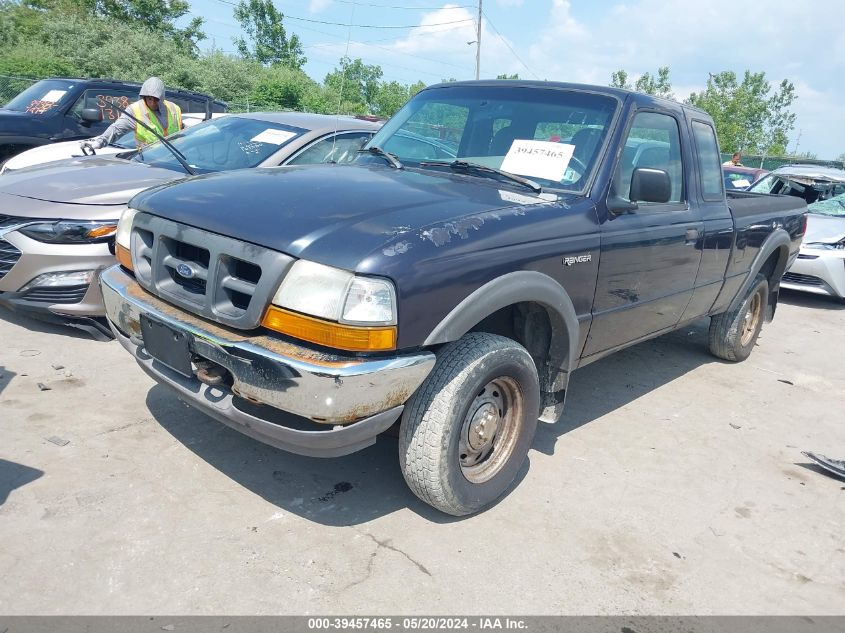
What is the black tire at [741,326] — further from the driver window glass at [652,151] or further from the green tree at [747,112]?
the green tree at [747,112]

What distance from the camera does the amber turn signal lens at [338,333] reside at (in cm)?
243

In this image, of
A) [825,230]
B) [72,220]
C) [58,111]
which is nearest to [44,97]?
[58,111]

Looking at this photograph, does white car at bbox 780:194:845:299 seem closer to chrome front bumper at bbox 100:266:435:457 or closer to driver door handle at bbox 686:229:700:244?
driver door handle at bbox 686:229:700:244

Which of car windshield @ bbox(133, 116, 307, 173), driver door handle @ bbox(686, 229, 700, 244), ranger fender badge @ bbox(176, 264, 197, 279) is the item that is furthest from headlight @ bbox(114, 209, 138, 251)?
driver door handle @ bbox(686, 229, 700, 244)

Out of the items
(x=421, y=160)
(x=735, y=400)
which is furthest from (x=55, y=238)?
(x=735, y=400)

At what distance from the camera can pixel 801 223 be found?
6043 millimetres

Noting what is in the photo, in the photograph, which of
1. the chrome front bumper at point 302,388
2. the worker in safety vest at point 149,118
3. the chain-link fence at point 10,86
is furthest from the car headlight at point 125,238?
the chain-link fence at point 10,86

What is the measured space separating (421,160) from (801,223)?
13.2ft

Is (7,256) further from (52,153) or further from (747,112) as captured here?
(747,112)

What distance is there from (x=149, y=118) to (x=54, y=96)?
11.6 feet

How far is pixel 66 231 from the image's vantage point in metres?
4.58

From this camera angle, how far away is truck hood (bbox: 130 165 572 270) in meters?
2.54

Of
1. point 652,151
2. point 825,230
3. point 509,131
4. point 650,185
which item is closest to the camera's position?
→ point 650,185

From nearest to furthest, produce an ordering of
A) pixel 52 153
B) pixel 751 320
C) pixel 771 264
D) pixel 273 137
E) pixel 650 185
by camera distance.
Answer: pixel 650 185, pixel 273 137, pixel 771 264, pixel 751 320, pixel 52 153
